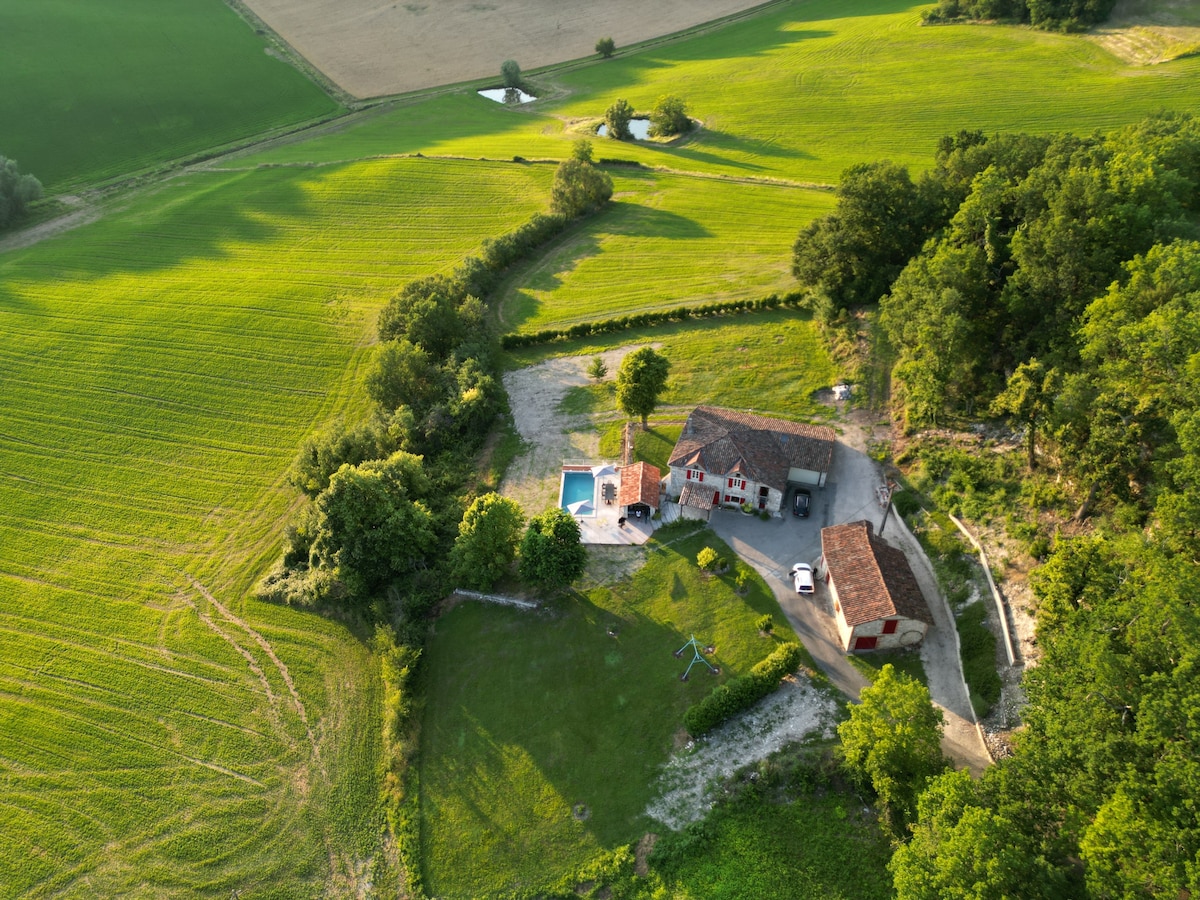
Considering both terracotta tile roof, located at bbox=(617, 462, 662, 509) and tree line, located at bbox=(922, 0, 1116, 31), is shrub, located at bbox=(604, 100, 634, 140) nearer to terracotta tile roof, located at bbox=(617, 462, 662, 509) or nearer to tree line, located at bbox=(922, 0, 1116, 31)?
tree line, located at bbox=(922, 0, 1116, 31)

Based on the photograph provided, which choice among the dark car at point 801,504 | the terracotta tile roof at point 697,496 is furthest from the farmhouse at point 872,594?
the terracotta tile roof at point 697,496

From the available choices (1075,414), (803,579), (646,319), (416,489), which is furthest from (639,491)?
(1075,414)

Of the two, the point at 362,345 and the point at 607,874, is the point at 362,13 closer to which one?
the point at 362,345

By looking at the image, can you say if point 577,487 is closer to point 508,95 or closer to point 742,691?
point 742,691

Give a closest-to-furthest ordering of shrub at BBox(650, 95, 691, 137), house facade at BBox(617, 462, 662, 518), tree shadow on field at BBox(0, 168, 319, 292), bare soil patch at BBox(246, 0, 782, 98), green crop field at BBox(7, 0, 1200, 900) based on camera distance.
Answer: green crop field at BBox(7, 0, 1200, 900)
house facade at BBox(617, 462, 662, 518)
tree shadow on field at BBox(0, 168, 319, 292)
shrub at BBox(650, 95, 691, 137)
bare soil patch at BBox(246, 0, 782, 98)

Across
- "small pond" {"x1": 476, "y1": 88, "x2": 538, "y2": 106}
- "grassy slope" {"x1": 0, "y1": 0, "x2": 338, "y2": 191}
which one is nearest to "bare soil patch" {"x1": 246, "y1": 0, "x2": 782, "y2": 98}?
"small pond" {"x1": 476, "y1": 88, "x2": 538, "y2": 106}
